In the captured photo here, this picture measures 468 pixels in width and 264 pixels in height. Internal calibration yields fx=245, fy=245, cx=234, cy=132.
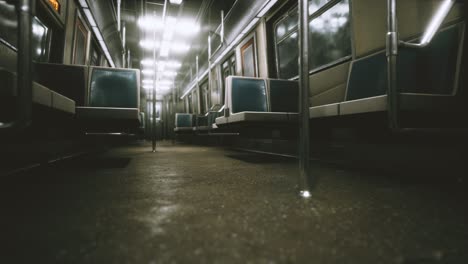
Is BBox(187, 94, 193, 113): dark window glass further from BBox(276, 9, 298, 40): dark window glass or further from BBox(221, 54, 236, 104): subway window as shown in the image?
BBox(276, 9, 298, 40): dark window glass

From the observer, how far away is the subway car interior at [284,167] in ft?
2.13

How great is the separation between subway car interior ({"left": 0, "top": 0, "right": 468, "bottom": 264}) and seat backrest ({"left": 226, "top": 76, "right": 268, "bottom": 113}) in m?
0.02

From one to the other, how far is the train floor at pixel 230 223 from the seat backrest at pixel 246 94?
1776 millimetres

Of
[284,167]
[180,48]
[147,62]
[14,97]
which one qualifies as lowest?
[284,167]

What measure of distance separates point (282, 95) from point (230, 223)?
2668 mm

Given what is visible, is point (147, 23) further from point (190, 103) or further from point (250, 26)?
point (190, 103)

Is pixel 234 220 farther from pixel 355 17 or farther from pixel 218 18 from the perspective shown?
pixel 218 18

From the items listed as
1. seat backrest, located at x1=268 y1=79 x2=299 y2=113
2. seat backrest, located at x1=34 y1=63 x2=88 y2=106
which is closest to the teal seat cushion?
seat backrest, located at x1=268 y1=79 x2=299 y2=113

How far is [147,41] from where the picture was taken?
312 inches

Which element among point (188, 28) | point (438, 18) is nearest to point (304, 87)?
point (438, 18)

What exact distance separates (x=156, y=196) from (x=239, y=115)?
60.9 inches

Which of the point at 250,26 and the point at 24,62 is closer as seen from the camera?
the point at 24,62

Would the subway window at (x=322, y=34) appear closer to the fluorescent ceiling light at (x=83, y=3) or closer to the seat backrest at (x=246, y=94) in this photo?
the seat backrest at (x=246, y=94)

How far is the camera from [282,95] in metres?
3.25
